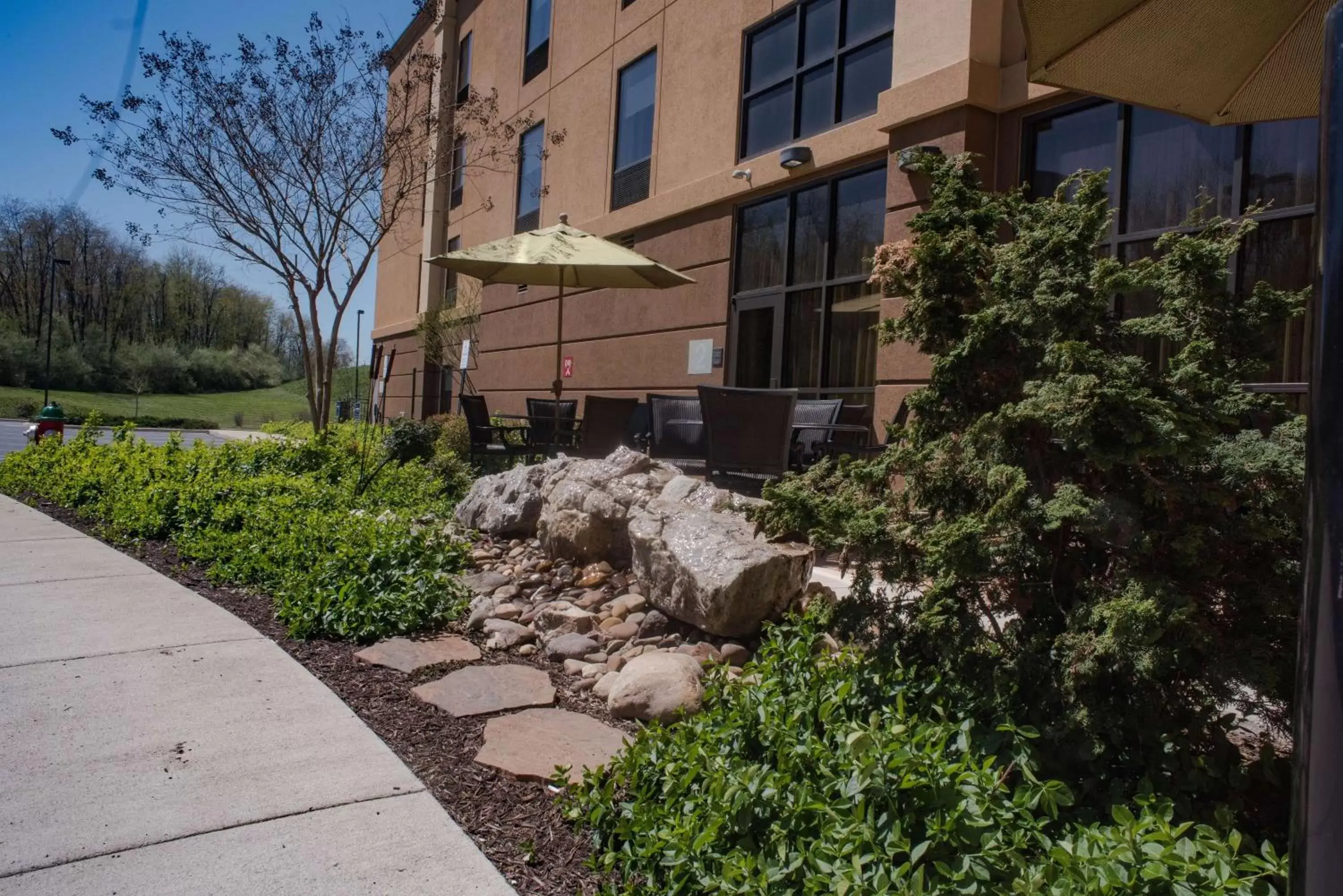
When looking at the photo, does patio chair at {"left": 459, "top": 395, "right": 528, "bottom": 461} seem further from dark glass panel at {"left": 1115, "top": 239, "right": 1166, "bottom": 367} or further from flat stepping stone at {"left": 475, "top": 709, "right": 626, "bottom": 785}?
flat stepping stone at {"left": 475, "top": 709, "right": 626, "bottom": 785}

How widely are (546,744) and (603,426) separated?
246 inches

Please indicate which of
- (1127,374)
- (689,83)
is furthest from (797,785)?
(689,83)

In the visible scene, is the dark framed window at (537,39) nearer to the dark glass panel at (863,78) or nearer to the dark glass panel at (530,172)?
the dark glass panel at (530,172)

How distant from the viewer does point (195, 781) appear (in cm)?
295

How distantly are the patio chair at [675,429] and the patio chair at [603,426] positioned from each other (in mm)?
318

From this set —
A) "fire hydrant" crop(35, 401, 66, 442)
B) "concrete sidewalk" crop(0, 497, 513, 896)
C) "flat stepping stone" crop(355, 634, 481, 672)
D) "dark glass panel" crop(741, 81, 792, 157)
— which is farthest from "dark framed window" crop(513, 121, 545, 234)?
"concrete sidewalk" crop(0, 497, 513, 896)

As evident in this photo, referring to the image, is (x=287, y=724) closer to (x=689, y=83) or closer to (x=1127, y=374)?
(x=1127, y=374)

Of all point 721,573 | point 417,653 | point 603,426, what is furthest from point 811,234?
point 417,653

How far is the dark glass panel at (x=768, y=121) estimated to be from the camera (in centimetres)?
1087

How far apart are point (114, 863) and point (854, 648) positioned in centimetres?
221

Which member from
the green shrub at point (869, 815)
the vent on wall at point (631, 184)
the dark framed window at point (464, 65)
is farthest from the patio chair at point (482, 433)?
the dark framed window at point (464, 65)

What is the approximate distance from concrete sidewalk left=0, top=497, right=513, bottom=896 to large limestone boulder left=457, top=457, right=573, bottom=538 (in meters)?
2.17

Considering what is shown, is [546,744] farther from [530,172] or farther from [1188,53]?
[530,172]

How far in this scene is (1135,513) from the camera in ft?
8.09
